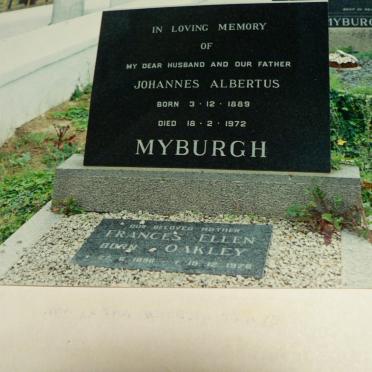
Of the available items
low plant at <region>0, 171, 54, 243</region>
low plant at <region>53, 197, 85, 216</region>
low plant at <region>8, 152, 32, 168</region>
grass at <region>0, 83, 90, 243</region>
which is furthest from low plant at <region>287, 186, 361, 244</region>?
low plant at <region>8, 152, 32, 168</region>

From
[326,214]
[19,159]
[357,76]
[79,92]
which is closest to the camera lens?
[326,214]

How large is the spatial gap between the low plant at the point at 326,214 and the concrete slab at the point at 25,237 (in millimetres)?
1726

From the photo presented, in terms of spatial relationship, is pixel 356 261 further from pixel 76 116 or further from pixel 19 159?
pixel 76 116

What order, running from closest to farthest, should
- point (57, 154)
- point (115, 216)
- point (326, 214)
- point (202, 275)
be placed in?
1. point (202, 275)
2. point (326, 214)
3. point (115, 216)
4. point (57, 154)

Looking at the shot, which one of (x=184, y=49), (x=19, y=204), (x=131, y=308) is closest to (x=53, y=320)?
(x=131, y=308)

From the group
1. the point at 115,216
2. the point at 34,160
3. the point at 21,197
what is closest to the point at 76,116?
the point at 34,160

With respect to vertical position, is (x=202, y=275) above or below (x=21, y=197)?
below

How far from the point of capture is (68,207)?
390 cm

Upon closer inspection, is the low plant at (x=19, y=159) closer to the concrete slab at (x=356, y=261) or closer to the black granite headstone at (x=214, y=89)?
the black granite headstone at (x=214, y=89)

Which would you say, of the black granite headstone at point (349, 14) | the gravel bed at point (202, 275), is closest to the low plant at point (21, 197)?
the gravel bed at point (202, 275)

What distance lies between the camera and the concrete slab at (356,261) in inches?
117

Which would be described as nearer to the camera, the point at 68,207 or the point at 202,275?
the point at 202,275

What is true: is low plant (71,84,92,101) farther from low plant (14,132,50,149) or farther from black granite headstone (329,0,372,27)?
black granite headstone (329,0,372,27)

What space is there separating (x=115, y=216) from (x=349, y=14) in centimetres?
478
